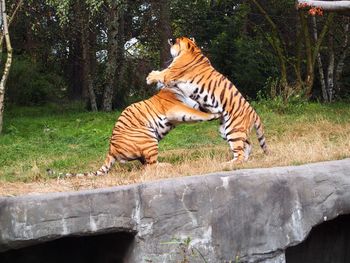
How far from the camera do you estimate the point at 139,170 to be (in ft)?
24.1

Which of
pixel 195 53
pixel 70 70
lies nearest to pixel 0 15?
pixel 195 53

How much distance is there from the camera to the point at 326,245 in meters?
7.75

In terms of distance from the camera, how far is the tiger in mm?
7438

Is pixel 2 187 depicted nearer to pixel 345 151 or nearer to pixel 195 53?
pixel 195 53

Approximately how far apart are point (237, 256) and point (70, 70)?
598 inches

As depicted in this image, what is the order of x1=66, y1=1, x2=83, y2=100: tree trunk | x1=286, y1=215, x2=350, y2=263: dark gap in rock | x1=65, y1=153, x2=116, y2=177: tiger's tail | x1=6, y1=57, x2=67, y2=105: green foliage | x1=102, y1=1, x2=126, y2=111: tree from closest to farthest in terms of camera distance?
x1=65, y1=153, x2=116, y2=177: tiger's tail, x1=286, y1=215, x2=350, y2=263: dark gap in rock, x1=102, y1=1, x2=126, y2=111: tree, x1=66, y1=1, x2=83, y2=100: tree trunk, x1=6, y1=57, x2=67, y2=105: green foliage

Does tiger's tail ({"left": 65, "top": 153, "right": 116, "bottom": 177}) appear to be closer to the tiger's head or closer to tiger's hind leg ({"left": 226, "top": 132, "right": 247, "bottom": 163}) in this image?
tiger's hind leg ({"left": 226, "top": 132, "right": 247, "bottom": 163})

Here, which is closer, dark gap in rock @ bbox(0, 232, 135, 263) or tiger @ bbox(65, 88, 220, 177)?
dark gap in rock @ bbox(0, 232, 135, 263)

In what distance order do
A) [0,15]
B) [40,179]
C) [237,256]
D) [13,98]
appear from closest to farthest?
[237,256] < [40,179] < [0,15] < [13,98]

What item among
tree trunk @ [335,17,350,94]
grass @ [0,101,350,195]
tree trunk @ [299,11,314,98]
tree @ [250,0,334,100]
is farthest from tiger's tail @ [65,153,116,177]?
tree trunk @ [335,17,350,94]

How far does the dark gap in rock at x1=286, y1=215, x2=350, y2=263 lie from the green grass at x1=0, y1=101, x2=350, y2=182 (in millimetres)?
1837

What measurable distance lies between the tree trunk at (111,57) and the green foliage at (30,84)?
2.34 m

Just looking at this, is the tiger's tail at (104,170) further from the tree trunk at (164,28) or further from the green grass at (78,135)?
the tree trunk at (164,28)

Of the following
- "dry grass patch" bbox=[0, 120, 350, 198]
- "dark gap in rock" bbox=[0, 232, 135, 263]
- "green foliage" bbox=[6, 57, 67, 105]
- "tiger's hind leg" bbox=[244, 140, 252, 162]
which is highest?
"green foliage" bbox=[6, 57, 67, 105]
